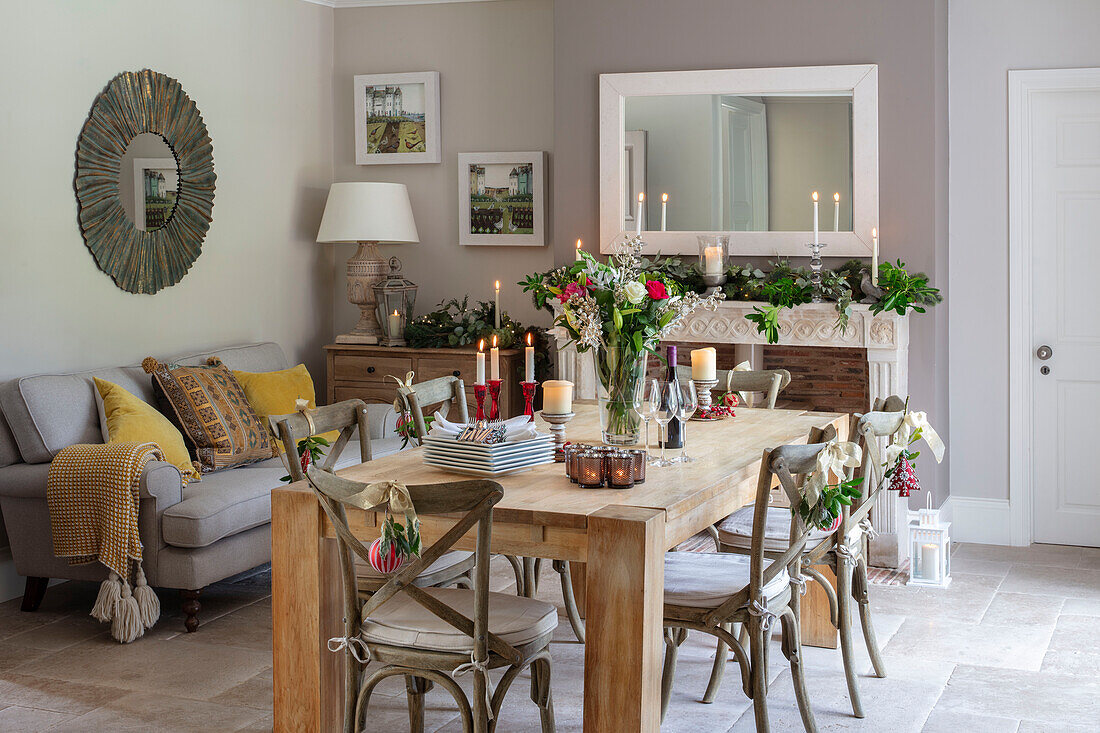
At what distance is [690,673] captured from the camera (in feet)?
12.1

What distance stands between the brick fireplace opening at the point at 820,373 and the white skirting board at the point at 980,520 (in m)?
0.73

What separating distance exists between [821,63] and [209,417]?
3.09 metres

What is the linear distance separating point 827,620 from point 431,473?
5.60 feet

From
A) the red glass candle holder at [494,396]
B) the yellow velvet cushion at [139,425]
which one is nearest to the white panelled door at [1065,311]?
the red glass candle holder at [494,396]

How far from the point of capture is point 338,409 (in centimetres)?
329

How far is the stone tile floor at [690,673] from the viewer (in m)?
3.27

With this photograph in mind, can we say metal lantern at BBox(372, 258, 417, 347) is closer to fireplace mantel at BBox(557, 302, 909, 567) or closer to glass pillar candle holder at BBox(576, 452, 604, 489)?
fireplace mantel at BBox(557, 302, 909, 567)

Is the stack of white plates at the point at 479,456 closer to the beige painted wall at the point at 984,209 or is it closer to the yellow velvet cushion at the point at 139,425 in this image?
the yellow velvet cushion at the point at 139,425

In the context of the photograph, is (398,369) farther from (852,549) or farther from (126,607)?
(852,549)

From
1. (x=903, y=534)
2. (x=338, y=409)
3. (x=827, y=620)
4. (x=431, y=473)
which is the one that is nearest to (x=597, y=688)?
(x=431, y=473)

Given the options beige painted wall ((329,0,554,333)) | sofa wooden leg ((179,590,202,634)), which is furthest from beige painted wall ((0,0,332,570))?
sofa wooden leg ((179,590,202,634))

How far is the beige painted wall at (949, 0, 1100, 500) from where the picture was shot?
17.0 feet

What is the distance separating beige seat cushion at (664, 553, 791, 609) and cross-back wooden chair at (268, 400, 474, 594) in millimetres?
618

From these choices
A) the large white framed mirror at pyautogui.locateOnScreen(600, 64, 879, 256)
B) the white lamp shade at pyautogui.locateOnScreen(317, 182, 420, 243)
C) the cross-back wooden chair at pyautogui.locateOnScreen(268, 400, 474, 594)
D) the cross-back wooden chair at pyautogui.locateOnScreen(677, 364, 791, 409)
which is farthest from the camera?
the white lamp shade at pyautogui.locateOnScreen(317, 182, 420, 243)
